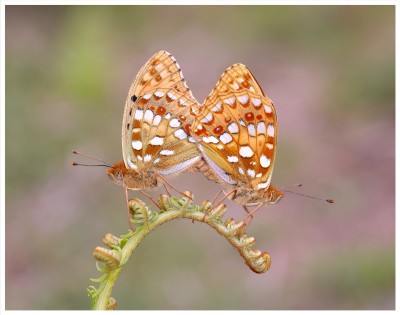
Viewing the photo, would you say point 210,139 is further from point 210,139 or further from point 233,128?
point 233,128

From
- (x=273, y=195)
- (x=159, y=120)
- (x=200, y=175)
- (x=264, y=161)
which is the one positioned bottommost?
(x=200, y=175)

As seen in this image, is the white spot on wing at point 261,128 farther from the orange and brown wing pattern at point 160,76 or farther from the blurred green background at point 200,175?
the blurred green background at point 200,175

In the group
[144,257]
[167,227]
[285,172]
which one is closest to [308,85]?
[285,172]

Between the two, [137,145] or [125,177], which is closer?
[125,177]

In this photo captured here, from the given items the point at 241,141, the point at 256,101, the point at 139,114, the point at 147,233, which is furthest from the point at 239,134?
the point at 147,233

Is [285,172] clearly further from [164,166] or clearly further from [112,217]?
[164,166]

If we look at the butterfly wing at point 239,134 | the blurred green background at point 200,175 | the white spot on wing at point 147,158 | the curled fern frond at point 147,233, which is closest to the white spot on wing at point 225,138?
the butterfly wing at point 239,134


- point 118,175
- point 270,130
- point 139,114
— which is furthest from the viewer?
point 139,114

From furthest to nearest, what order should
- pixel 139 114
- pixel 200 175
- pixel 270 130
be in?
pixel 200 175 → pixel 139 114 → pixel 270 130
